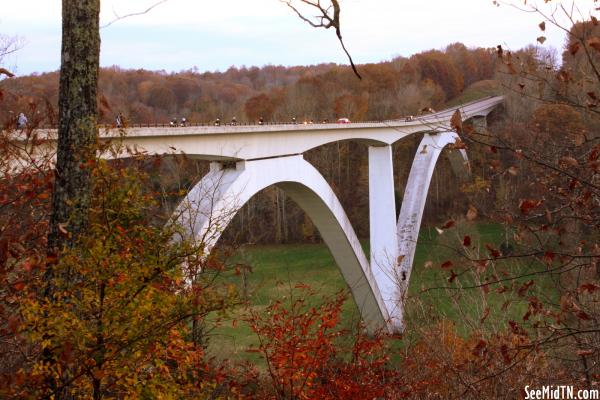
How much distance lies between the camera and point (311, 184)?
52.8ft

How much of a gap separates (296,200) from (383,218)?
6009 millimetres

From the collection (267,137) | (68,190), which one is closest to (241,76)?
(267,137)

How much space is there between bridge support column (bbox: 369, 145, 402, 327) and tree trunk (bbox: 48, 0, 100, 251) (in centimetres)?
1881

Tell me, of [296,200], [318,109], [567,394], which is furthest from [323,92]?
[567,394]

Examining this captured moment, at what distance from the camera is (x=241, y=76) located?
70.3 m

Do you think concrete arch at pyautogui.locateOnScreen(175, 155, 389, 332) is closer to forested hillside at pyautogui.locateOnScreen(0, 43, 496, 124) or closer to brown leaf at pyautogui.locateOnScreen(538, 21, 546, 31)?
brown leaf at pyautogui.locateOnScreen(538, 21, 546, 31)

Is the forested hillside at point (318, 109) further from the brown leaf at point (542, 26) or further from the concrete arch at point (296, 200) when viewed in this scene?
the brown leaf at point (542, 26)

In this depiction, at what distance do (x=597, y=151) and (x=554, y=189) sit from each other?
86cm

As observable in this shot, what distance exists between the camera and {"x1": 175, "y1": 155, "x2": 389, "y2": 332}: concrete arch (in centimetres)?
1127

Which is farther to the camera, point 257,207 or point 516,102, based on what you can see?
point 516,102

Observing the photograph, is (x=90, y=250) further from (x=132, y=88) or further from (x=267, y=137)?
(x=132, y=88)

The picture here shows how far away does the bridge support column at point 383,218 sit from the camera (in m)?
22.5

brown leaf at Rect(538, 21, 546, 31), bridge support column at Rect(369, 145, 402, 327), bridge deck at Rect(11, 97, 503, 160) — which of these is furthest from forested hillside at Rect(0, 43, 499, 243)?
brown leaf at Rect(538, 21, 546, 31)

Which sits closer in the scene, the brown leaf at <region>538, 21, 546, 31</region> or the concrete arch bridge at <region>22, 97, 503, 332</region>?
the brown leaf at <region>538, 21, 546, 31</region>
